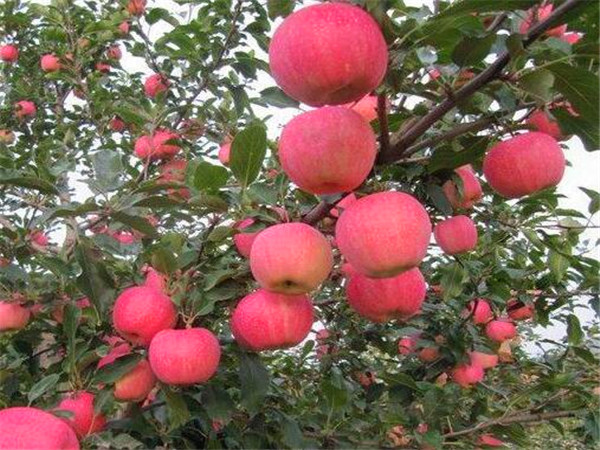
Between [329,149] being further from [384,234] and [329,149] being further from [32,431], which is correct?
[32,431]

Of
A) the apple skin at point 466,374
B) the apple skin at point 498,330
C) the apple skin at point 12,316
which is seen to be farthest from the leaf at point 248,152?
the apple skin at point 498,330

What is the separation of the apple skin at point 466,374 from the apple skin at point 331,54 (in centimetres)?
167

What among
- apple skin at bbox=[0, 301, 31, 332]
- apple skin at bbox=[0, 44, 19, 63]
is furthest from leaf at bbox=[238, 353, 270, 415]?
apple skin at bbox=[0, 44, 19, 63]

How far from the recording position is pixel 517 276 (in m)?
2.38

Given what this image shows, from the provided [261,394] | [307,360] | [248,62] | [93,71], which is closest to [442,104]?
[261,394]

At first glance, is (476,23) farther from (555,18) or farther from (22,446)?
(22,446)

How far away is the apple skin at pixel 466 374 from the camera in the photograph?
95.6 inches

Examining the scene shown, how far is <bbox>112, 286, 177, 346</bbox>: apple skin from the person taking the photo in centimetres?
154

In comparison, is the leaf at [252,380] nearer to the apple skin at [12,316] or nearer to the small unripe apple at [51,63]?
the apple skin at [12,316]

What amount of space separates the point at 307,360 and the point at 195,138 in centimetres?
129

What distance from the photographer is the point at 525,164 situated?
130 centimetres

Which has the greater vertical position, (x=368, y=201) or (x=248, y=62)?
(x=368, y=201)

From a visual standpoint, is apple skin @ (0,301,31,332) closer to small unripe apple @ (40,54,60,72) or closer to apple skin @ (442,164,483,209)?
apple skin @ (442,164,483,209)

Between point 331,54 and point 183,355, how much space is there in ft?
2.61
